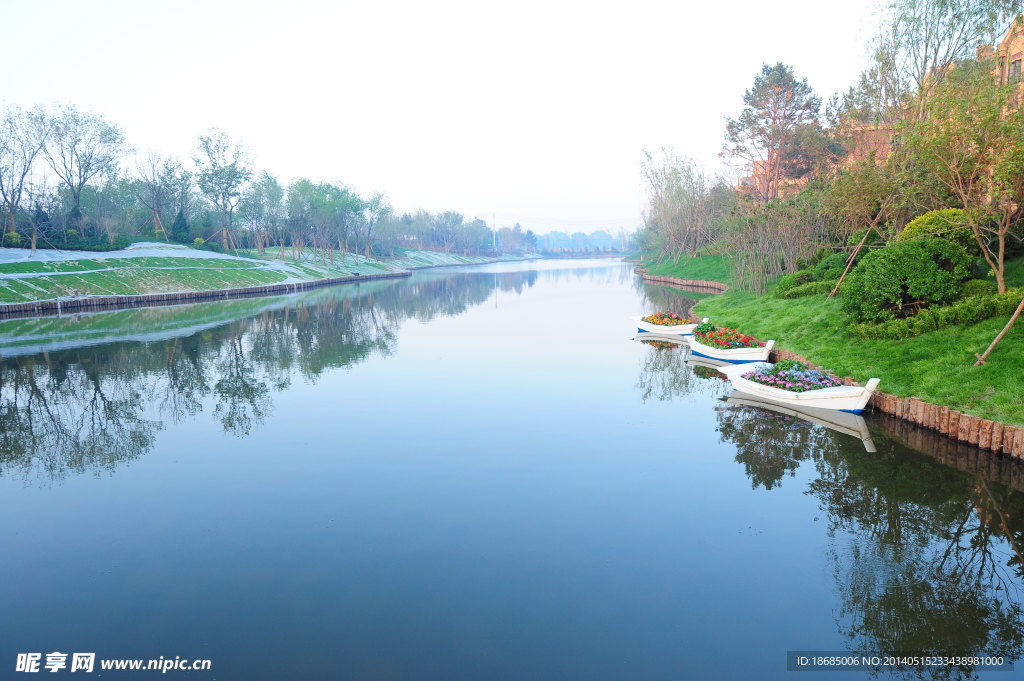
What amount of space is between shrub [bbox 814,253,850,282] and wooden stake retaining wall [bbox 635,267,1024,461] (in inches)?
471

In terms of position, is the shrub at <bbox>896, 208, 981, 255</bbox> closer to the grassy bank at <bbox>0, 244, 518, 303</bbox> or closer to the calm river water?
the calm river water

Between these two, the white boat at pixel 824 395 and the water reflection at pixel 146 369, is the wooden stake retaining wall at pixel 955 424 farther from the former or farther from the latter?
the water reflection at pixel 146 369

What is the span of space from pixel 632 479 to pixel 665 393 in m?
6.97

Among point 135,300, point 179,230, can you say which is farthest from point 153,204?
point 135,300

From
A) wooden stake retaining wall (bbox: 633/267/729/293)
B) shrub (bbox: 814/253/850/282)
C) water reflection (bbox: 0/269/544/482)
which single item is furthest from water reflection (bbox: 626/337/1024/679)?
wooden stake retaining wall (bbox: 633/267/729/293)

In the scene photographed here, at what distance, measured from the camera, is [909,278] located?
17.1m

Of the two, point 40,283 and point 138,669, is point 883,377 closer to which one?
point 138,669

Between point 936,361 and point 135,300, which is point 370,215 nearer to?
point 135,300

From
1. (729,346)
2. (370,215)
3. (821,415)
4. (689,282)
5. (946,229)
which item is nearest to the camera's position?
(821,415)

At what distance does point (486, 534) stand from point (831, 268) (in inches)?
971

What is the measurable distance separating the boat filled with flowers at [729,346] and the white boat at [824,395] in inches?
185

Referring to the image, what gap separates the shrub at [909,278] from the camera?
16.9 m

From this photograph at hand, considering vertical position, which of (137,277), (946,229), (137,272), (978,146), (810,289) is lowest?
(137,277)

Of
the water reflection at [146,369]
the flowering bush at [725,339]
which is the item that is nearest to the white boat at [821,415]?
the flowering bush at [725,339]
